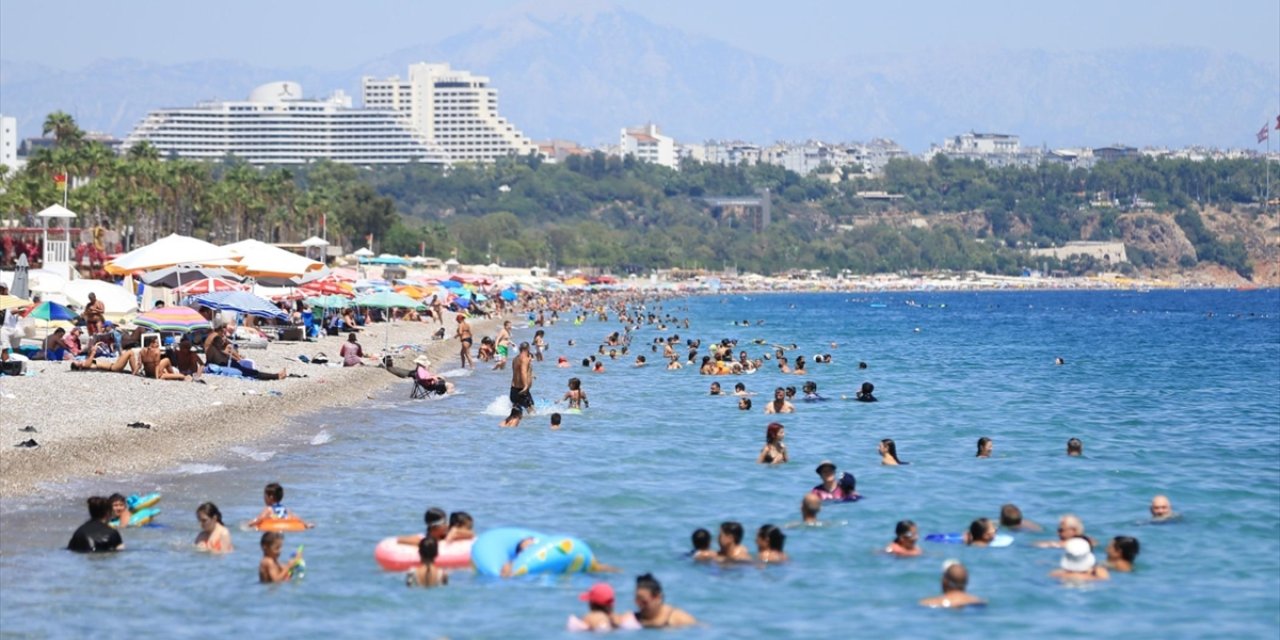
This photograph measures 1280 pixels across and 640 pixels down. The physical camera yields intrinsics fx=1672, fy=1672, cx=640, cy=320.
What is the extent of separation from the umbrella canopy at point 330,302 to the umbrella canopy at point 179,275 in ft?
15.3

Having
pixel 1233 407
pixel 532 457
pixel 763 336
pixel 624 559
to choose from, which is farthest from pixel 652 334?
pixel 624 559

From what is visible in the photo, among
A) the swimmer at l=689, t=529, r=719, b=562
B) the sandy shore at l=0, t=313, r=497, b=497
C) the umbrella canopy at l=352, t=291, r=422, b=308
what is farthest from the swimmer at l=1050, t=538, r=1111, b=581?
the umbrella canopy at l=352, t=291, r=422, b=308

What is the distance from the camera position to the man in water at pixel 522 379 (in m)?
26.9

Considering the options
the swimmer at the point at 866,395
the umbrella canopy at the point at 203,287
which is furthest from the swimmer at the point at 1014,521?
the umbrella canopy at the point at 203,287

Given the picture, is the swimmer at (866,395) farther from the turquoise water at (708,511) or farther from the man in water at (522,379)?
the man in water at (522,379)

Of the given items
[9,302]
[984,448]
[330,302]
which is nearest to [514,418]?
[984,448]

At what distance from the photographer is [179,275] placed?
1555 inches

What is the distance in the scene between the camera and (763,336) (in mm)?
68812

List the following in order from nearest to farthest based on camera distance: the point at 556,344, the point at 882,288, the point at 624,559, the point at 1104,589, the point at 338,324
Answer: the point at 1104,589, the point at 624,559, the point at 338,324, the point at 556,344, the point at 882,288

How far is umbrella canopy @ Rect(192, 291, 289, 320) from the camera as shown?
34344mm

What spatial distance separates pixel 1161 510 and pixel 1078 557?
341 cm

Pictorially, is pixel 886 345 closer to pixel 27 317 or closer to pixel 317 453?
pixel 27 317

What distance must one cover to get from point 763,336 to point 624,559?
53.6 metres

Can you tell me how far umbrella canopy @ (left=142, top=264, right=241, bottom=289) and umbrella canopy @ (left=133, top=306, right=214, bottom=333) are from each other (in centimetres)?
→ 761
